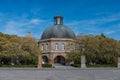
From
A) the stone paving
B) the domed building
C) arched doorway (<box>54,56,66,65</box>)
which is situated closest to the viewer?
the stone paving

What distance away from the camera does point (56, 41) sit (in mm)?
68812

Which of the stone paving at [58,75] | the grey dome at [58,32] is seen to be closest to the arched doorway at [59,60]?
the grey dome at [58,32]

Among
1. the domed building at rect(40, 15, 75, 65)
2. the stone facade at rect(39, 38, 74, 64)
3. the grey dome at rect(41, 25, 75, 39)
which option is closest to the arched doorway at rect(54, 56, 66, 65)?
the domed building at rect(40, 15, 75, 65)

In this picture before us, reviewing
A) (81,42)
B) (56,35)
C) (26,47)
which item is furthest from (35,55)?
(56,35)

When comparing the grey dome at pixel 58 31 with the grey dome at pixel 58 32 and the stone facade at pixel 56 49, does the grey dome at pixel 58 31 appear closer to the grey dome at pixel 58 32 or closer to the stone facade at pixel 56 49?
the grey dome at pixel 58 32

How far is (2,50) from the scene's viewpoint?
47594 millimetres

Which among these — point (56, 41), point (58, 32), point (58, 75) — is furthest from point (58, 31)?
point (58, 75)

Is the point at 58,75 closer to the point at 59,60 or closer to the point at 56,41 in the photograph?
the point at 56,41

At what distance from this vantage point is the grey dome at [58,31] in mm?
69562

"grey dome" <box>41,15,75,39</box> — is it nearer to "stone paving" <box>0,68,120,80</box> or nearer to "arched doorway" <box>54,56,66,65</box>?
"arched doorway" <box>54,56,66,65</box>

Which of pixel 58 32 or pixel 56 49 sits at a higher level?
pixel 58 32

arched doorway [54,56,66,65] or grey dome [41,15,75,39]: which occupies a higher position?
grey dome [41,15,75,39]

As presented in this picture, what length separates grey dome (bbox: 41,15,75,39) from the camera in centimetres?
6956

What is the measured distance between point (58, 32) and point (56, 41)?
318 cm
